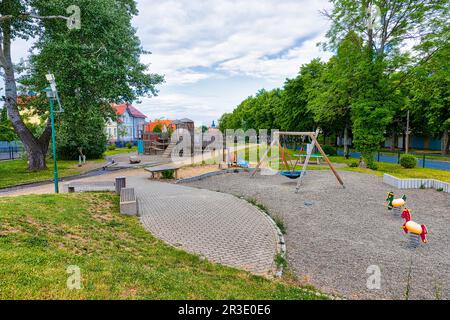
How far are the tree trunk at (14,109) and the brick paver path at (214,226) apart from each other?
498 inches

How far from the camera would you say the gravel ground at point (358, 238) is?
17.9 ft

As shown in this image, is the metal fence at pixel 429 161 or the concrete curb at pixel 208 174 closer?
the concrete curb at pixel 208 174

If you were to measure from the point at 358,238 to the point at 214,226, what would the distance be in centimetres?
405

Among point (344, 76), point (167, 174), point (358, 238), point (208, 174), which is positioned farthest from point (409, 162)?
point (167, 174)

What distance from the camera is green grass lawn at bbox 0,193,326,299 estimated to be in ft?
13.3

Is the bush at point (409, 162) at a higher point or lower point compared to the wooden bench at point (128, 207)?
higher

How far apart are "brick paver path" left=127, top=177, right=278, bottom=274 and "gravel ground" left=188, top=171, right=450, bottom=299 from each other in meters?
0.71

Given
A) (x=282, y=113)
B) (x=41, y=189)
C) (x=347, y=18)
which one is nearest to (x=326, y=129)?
(x=282, y=113)

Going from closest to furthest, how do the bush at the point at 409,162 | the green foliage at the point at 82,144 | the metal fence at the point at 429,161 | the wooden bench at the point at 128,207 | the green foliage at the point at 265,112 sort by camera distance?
the wooden bench at the point at 128,207
the bush at the point at 409,162
the metal fence at the point at 429,161
the green foliage at the point at 82,144
the green foliage at the point at 265,112

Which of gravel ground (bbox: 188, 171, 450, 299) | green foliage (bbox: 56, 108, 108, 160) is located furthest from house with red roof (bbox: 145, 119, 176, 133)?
gravel ground (bbox: 188, 171, 450, 299)

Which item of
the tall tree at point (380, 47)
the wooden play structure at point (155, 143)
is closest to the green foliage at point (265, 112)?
the wooden play structure at point (155, 143)

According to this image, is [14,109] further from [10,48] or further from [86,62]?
[86,62]

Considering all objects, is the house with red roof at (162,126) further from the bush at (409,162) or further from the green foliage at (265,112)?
the bush at (409,162)

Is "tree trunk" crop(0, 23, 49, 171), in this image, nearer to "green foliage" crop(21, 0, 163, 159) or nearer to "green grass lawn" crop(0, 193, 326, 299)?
"green foliage" crop(21, 0, 163, 159)
